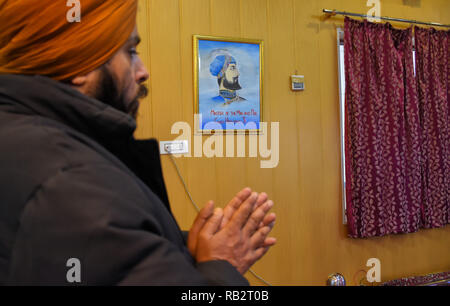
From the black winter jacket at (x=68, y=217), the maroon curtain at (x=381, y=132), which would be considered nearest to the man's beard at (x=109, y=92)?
the black winter jacket at (x=68, y=217)

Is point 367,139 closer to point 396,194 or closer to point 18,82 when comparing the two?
point 396,194

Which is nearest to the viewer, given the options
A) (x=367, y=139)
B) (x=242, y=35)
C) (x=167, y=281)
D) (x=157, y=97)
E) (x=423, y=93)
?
(x=167, y=281)

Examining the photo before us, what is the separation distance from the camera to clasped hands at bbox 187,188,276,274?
0.68 meters

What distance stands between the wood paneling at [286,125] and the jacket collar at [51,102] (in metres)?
1.40

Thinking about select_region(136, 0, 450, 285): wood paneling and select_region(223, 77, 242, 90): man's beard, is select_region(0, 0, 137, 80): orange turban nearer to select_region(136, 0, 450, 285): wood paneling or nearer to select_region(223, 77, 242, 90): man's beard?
select_region(136, 0, 450, 285): wood paneling

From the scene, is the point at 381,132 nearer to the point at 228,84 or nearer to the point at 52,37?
the point at 228,84

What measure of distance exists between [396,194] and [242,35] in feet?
5.74

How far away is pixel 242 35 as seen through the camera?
2.16 meters

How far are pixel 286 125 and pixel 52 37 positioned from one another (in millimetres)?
1824

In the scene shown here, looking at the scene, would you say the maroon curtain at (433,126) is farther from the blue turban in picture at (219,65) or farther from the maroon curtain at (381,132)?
the blue turban in picture at (219,65)

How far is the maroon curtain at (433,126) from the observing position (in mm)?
2533

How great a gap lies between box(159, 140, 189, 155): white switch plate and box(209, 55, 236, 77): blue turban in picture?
534 mm

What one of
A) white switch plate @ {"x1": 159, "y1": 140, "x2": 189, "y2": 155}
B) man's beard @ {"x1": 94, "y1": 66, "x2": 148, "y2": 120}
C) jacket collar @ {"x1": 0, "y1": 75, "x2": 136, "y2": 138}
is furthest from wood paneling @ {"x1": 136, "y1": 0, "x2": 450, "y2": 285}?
jacket collar @ {"x1": 0, "y1": 75, "x2": 136, "y2": 138}
